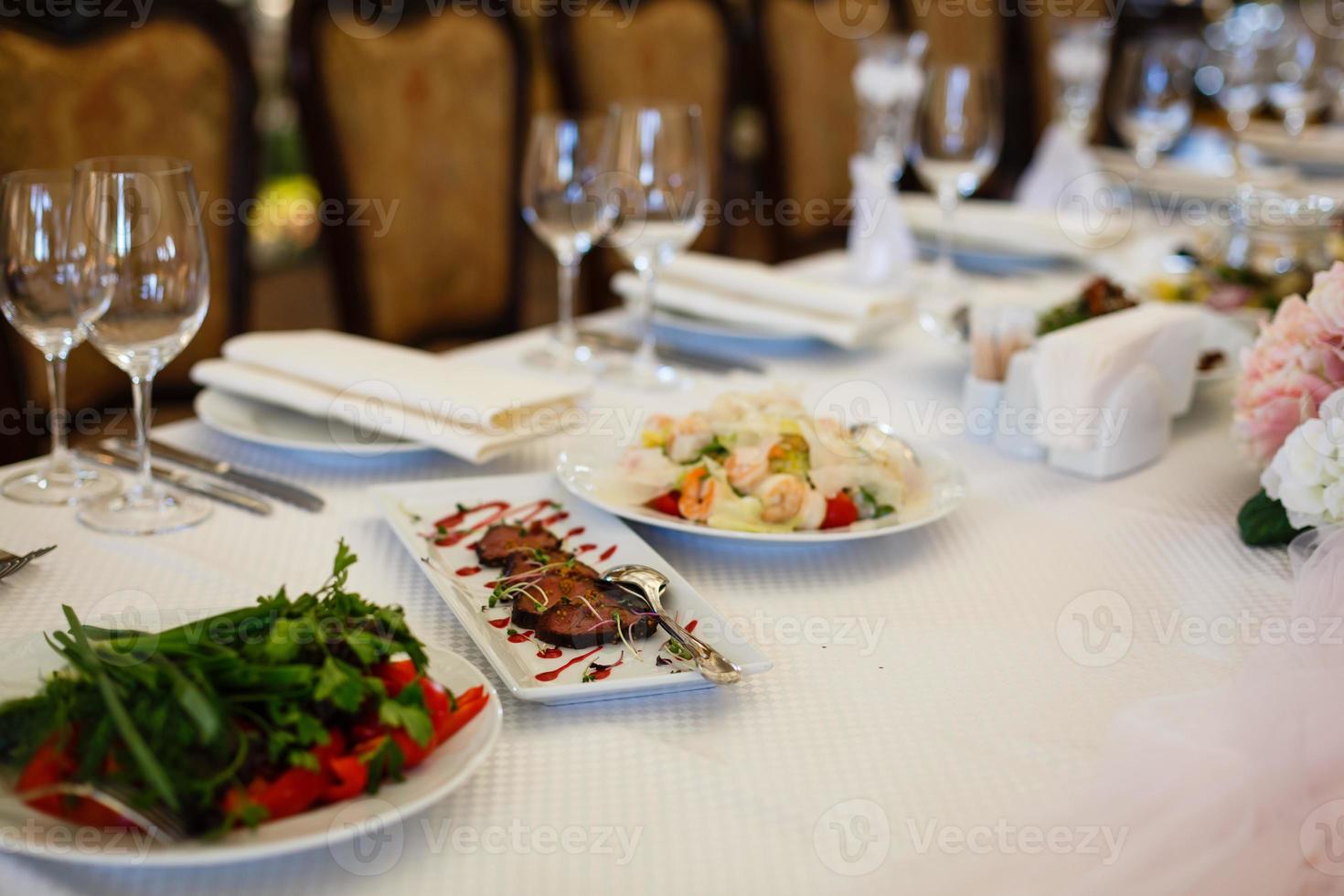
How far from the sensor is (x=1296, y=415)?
1.00m

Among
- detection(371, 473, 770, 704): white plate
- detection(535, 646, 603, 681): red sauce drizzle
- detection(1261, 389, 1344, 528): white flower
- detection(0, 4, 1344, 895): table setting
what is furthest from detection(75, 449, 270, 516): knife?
detection(1261, 389, 1344, 528): white flower

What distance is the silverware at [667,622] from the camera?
0.74m

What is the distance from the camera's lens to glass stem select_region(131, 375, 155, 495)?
0.97 m

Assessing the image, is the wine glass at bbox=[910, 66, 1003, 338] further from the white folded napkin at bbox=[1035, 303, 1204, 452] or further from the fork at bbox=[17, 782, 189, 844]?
the fork at bbox=[17, 782, 189, 844]

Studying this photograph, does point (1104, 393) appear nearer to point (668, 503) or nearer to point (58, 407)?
point (668, 503)

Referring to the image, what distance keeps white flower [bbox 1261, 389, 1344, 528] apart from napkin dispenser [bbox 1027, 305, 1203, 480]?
0.21 m

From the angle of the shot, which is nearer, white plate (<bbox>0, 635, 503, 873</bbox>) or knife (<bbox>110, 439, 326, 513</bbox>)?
white plate (<bbox>0, 635, 503, 873</bbox>)

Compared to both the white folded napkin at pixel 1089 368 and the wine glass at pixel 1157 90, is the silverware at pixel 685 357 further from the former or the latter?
the wine glass at pixel 1157 90

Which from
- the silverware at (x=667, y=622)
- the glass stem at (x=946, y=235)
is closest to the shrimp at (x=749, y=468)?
the silverware at (x=667, y=622)

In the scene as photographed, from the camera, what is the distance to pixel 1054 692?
2.60 ft

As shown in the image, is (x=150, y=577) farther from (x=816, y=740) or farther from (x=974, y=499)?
(x=974, y=499)

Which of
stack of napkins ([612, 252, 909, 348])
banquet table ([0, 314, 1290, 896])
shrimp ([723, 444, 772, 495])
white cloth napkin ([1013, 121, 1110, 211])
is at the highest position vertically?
white cloth napkin ([1013, 121, 1110, 211])

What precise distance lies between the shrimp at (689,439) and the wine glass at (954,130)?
835 millimetres

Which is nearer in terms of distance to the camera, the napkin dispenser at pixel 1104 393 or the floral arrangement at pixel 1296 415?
the floral arrangement at pixel 1296 415
